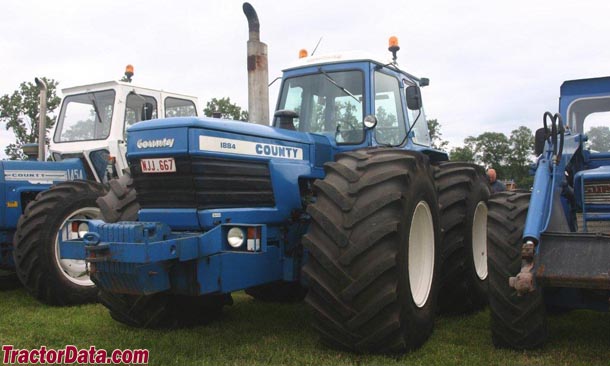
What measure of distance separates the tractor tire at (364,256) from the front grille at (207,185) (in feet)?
2.08

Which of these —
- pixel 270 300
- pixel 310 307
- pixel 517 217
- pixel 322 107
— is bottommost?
pixel 270 300

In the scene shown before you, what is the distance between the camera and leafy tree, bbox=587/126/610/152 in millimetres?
5672

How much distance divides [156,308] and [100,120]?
388cm

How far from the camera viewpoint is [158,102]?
8.14 m

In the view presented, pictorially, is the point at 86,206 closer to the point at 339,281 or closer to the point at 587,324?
the point at 339,281

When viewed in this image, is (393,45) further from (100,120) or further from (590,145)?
(100,120)

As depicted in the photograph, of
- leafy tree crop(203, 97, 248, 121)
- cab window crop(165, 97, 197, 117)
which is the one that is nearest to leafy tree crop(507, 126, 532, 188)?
leafy tree crop(203, 97, 248, 121)

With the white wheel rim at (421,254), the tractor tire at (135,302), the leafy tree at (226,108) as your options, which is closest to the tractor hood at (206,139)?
the tractor tire at (135,302)

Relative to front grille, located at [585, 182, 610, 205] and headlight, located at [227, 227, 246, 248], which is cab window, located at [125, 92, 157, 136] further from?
front grille, located at [585, 182, 610, 205]

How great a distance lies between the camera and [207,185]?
13.8 feet

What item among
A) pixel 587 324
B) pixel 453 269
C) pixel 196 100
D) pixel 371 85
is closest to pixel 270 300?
pixel 453 269

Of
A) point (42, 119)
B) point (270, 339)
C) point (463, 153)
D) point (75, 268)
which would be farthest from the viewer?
point (463, 153)

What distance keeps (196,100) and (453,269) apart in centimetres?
501

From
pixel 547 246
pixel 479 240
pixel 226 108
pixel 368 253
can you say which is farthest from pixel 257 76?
pixel 226 108
